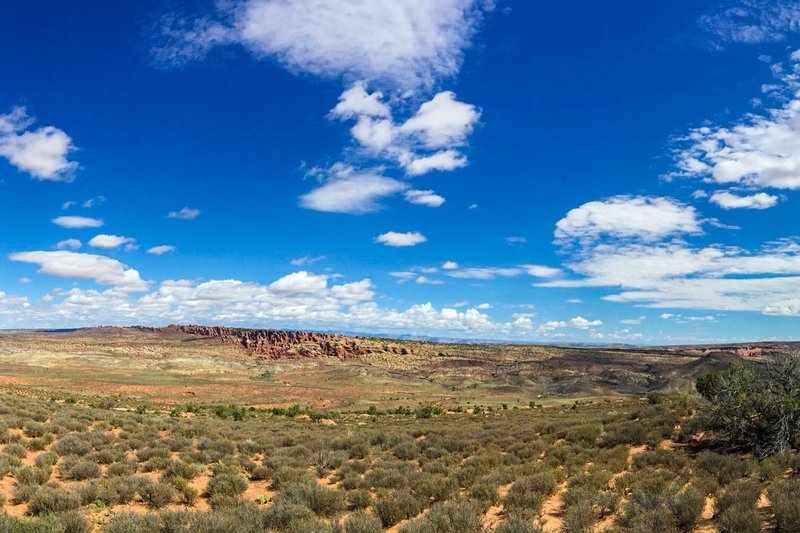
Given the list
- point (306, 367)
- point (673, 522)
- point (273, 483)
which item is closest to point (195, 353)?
point (306, 367)

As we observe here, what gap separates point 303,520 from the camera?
9727 mm

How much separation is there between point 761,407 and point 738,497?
20.3 feet

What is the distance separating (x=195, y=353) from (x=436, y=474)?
130206mm

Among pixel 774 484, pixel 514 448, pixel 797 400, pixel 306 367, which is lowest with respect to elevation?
pixel 306 367

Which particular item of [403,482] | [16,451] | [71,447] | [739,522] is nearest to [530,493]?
[403,482]

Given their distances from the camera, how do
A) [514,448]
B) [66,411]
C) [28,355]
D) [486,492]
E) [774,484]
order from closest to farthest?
1. [774,484]
2. [486,492]
3. [514,448]
4. [66,411]
5. [28,355]

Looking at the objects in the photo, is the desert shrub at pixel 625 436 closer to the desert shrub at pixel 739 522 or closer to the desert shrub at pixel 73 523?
the desert shrub at pixel 739 522

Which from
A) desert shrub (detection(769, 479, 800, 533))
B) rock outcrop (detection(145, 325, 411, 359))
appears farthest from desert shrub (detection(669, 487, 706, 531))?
rock outcrop (detection(145, 325, 411, 359))

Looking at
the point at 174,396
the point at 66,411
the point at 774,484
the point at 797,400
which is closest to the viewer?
the point at 774,484

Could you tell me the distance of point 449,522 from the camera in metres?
9.21

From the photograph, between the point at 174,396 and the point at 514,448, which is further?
the point at 174,396

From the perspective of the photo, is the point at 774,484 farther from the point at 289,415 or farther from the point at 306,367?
the point at 306,367

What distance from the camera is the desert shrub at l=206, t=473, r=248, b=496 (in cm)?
1273

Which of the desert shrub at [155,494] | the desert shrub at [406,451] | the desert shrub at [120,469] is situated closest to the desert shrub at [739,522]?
the desert shrub at [406,451]
